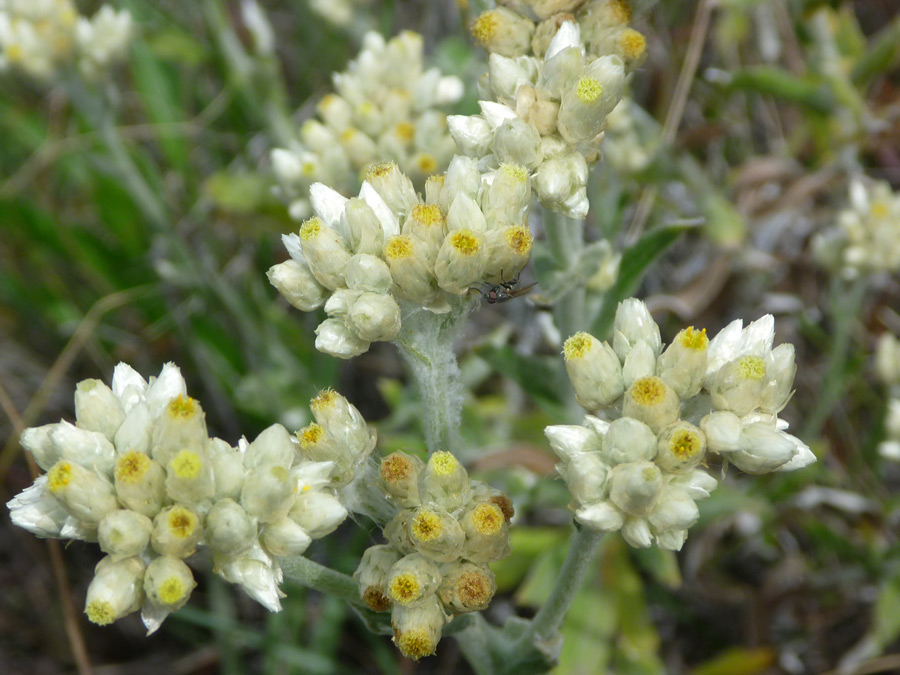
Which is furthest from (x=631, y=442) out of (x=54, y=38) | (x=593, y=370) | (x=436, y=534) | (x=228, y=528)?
(x=54, y=38)

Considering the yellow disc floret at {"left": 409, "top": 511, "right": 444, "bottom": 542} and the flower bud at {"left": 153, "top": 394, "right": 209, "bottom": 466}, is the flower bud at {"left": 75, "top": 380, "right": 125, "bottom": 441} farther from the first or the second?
the yellow disc floret at {"left": 409, "top": 511, "right": 444, "bottom": 542}

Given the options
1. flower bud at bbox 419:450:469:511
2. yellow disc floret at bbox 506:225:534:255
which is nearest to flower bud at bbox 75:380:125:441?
flower bud at bbox 419:450:469:511

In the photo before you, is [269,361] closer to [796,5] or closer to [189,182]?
[189,182]

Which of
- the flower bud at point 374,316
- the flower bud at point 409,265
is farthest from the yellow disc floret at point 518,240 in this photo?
the flower bud at point 374,316

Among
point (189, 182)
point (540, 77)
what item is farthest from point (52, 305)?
point (540, 77)

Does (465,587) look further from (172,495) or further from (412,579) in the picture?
(172,495)

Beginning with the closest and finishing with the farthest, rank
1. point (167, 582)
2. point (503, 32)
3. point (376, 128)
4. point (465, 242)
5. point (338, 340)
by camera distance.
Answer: point (167, 582), point (465, 242), point (338, 340), point (503, 32), point (376, 128)
